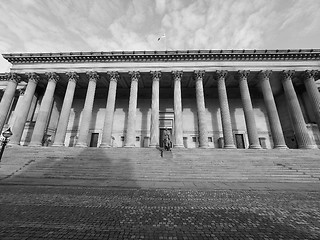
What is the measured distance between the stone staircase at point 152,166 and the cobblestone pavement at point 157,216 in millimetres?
3172

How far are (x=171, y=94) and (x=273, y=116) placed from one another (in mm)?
14456

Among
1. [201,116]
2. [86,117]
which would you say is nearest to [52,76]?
[86,117]

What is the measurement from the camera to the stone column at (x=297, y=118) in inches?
671

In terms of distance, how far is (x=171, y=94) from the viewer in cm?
2598

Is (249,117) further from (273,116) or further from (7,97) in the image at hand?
(7,97)

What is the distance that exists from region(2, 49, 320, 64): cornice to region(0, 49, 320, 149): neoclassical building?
0.12 metres

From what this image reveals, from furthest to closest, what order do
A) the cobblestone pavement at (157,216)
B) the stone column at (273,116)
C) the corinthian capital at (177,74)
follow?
1. the corinthian capital at (177,74)
2. the stone column at (273,116)
3. the cobblestone pavement at (157,216)

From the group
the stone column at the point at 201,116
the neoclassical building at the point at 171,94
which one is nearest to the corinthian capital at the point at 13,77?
the neoclassical building at the point at 171,94

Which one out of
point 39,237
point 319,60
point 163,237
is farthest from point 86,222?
point 319,60

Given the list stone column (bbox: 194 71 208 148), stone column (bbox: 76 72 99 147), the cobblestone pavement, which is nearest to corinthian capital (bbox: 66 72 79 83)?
stone column (bbox: 76 72 99 147)

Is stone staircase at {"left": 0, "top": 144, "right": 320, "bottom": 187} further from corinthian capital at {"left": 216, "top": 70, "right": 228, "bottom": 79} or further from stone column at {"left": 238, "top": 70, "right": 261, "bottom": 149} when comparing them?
corinthian capital at {"left": 216, "top": 70, "right": 228, "bottom": 79}

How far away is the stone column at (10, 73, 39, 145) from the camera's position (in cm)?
1830

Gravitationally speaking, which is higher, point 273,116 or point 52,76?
point 52,76

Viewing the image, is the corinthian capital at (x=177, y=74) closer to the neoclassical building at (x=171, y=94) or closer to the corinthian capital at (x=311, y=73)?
the neoclassical building at (x=171, y=94)
